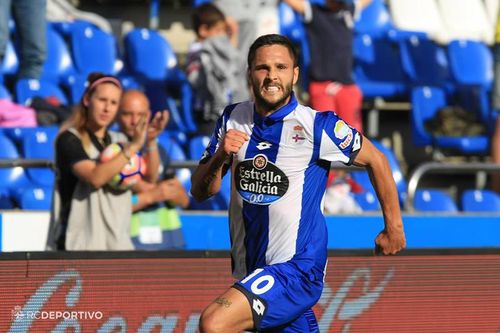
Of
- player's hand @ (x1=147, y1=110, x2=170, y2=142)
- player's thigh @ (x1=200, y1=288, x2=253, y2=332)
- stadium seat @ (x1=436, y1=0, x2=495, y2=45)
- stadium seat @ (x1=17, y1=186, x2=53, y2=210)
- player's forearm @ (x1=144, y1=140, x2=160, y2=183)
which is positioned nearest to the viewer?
player's thigh @ (x1=200, y1=288, x2=253, y2=332)

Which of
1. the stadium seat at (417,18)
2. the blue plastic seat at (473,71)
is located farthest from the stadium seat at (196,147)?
Answer: the stadium seat at (417,18)

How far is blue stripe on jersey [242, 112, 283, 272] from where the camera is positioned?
4.91 m

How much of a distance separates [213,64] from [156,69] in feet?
4.50

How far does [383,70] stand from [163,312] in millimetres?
6969

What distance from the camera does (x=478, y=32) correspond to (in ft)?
42.8

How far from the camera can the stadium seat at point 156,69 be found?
10781 mm

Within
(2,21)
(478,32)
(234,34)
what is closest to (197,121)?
(234,34)

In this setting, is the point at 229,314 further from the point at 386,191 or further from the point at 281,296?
the point at 386,191

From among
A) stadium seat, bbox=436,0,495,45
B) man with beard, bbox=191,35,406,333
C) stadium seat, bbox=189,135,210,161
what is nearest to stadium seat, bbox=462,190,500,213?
stadium seat, bbox=189,135,210,161

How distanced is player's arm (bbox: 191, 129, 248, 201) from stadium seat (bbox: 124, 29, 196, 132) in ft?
18.5

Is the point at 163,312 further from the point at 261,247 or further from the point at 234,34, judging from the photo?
the point at 234,34

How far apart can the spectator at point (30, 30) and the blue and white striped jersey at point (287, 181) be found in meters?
5.49

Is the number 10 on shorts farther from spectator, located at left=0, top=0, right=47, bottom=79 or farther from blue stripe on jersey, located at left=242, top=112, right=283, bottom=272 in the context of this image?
spectator, located at left=0, top=0, right=47, bottom=79

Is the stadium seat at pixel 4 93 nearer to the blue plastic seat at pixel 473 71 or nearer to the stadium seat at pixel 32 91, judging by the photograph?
the stadium seat at pixel 32 91
